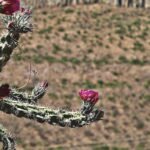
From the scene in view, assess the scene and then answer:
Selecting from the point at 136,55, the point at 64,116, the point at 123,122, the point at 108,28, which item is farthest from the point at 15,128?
the point at 64,116

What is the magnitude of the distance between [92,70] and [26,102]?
133 feet

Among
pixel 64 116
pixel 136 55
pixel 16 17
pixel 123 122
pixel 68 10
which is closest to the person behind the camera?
Result: pixel 16 17

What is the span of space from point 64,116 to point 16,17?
4.23 ft

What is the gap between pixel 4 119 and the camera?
37.6 meters

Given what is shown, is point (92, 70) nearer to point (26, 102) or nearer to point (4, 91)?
point (26, 102)

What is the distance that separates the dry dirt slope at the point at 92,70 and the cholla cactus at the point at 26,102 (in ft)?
71.6

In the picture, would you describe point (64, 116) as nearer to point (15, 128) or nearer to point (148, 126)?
point (15, 128)

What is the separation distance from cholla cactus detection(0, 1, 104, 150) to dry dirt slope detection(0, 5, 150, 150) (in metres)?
21.8

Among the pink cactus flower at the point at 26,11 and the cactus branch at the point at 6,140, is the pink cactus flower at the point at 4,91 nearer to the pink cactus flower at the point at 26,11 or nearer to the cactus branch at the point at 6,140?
the cactus branch at the point at 6,140

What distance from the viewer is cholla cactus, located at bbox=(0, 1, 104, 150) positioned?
6.45 m

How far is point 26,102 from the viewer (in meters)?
7.27

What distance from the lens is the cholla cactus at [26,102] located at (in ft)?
21.1

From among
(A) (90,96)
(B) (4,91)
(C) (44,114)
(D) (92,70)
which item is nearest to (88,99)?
(A) (90,96)

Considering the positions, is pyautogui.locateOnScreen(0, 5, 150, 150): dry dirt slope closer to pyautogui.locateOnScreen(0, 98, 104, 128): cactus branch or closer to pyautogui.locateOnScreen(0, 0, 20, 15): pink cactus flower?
pyautogui.locateOnScreen(0, 98, 104, 128): cactus branch
